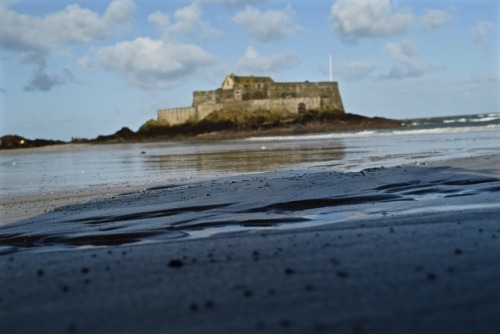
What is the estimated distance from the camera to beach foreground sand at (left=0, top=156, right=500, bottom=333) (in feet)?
8.64

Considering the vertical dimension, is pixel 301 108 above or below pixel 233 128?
above

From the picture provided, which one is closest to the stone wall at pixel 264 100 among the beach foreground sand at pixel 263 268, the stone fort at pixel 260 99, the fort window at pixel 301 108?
the stone fort at pixel 260 99

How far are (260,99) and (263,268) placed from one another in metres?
64.1

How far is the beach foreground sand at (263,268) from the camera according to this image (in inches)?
104

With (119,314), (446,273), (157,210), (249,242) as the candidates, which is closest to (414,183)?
(157,210)

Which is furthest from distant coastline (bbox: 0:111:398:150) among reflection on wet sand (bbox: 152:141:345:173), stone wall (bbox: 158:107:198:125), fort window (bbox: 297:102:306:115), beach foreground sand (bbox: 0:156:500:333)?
beach foreground sand (bbox: 0:156:500:333)

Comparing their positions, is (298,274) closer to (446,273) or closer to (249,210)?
(446,273)

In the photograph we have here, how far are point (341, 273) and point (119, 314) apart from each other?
1.19 m

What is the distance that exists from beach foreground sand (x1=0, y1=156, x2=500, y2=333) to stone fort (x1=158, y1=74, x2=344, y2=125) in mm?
59343

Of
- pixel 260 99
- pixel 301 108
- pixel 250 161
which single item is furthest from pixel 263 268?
pixel 260 99

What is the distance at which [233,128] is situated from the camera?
196ft

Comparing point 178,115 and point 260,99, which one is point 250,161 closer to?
point 260,99

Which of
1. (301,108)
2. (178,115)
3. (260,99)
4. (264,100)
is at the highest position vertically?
(260,99)

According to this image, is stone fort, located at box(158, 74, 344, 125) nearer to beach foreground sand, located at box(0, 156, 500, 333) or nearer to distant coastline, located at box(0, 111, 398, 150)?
distant coastline, located at box(0, 111, 398, 150)
